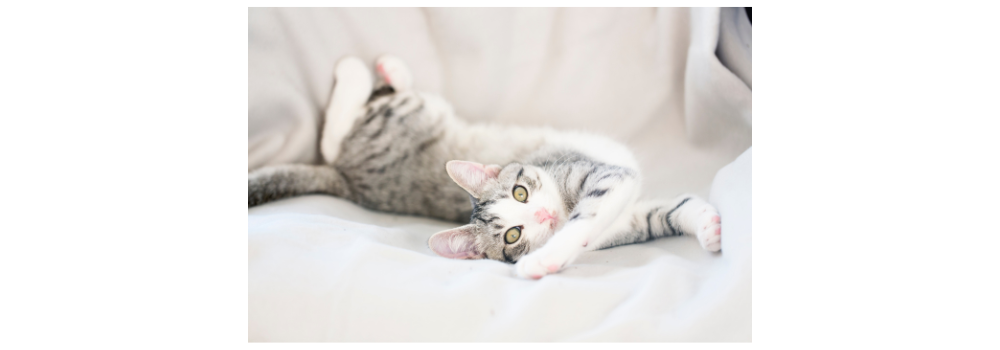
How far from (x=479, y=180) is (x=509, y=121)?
69cm

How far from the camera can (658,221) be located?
1.52m

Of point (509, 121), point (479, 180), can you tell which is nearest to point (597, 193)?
point (479, 180)

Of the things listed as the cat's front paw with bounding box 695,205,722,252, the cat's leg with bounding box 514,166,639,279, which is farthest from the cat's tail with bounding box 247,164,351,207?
the cat's front paw with bounding box 695,205,722,252

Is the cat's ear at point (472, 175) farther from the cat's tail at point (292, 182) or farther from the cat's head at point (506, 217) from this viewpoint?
the cat's tail at point (292, 182)

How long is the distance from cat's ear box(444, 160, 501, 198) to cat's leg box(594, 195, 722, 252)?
1.35 ft

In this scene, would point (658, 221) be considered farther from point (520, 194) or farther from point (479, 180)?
point (479, 180)

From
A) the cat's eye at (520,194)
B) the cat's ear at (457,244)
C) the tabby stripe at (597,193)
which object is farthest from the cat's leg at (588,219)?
the cat's ear at (457,244)

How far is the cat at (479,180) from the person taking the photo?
1402mm

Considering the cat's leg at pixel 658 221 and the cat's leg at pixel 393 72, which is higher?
the cat's leg at pixel 393 72

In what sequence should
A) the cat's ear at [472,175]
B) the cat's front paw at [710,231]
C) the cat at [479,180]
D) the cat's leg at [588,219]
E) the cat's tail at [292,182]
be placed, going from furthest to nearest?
the cat's tail at [292,182], the cat's ear at [472,175], the cat at [479,180], the cat's front paw at [710,231], the cat's leg at [588,219]

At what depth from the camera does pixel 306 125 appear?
2018 millimetres

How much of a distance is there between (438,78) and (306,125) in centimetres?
60

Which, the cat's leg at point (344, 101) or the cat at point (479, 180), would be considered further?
the cat's leg at point (344, 101)

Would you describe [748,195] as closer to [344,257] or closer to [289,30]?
[344,257]
